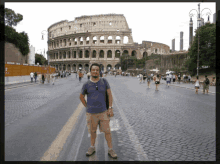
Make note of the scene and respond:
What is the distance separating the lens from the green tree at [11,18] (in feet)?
150

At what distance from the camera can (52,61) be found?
89938mm

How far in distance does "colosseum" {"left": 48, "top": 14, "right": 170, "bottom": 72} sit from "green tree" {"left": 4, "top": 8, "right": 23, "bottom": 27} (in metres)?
27.5

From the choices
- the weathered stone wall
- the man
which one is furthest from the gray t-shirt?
the weathered stone wall

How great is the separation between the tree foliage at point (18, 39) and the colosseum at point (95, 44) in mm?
27803

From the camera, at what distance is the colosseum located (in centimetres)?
7631

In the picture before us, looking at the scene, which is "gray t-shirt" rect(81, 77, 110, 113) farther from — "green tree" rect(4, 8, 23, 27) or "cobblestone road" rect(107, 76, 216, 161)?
"green tree" rect(4, 8, 23, 27)

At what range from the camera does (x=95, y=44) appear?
77062mm

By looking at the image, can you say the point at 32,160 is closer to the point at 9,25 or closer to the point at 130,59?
the point at 9,25

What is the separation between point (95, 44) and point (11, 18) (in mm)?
34907

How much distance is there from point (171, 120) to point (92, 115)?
350 centimetres

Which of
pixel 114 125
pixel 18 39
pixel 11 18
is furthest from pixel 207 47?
pixel 11 18

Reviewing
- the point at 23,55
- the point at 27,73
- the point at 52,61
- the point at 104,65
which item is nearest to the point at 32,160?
the point at 27,73

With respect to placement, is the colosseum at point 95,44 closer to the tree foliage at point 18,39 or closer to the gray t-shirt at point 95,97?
the tree foliage at point 18,39

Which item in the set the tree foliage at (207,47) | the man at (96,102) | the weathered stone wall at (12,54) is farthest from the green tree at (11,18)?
the man at (96,102)
